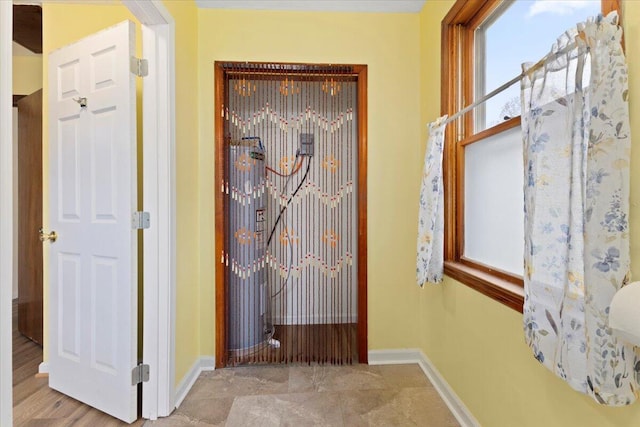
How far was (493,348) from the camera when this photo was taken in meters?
1.32

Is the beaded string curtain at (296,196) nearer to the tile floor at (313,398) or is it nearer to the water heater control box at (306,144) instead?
the water heater control box at (306,144)

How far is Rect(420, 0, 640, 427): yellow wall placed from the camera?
782 millimetres

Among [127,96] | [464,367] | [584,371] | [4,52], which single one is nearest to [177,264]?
[127,96]

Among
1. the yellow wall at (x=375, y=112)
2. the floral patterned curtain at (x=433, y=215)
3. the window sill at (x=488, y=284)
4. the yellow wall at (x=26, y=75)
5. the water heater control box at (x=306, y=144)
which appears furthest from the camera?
the yellow wall at (x=26, y=75)

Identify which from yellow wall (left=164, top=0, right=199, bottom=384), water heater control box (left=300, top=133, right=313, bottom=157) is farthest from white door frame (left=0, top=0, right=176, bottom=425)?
water heater control box (left=300, top=133, right=313, bottom=157)

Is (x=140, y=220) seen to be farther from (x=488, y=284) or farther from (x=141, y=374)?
(x=488, y=284)

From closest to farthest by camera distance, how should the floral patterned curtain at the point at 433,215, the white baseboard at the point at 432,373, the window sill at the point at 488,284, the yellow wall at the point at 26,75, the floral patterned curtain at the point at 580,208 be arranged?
1. the floral patterned curtain at the point at 580,208
2. the window sill at the point at 488,284
3. the white baseboard at the point at 432,373
4. the floral patterned curtain at the point at 433,215
5. the yellow wall at the point at 26,75

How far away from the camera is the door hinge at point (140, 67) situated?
Answer: 1544 mm

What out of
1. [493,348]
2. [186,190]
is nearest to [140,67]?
[186,190]

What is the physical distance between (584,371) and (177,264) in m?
1.86

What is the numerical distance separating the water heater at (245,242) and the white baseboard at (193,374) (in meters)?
0.18

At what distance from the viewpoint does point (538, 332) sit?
3.07 feet

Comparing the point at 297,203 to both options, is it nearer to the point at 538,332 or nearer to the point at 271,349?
the point at 271,349

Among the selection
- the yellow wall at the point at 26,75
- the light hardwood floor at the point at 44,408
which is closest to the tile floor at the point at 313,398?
the light hardwood floor at the point at 44,408
